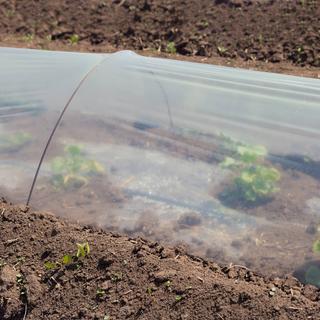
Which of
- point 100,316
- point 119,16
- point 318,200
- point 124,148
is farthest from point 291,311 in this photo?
point 119,16

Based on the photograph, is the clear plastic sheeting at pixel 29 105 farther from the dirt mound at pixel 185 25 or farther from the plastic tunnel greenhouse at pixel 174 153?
the dirt mound at pixel 185 25

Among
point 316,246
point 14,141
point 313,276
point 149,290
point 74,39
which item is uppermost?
point 74,39

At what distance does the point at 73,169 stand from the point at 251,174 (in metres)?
1.29

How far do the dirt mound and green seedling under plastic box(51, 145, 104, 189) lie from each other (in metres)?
3.10

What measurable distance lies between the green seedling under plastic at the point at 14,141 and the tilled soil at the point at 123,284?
2.32 ft

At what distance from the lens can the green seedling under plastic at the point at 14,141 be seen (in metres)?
4.60

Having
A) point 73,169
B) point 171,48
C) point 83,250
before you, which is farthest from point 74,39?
point 83,250

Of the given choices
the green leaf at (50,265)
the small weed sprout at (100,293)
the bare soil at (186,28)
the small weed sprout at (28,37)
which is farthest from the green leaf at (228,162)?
the small weed sprout at (28,37)

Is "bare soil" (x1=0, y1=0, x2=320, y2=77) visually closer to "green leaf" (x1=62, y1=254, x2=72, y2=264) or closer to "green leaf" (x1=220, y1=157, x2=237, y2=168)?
"green leaf" (x1=220, y1=157, x2=237, y2=168)

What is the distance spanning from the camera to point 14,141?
4648 mm

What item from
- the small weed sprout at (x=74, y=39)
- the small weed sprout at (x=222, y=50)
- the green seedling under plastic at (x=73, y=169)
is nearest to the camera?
the green seedling under plastic at (x=73, y=169)

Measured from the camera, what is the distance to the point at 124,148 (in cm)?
431

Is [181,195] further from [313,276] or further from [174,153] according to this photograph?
[313,276]

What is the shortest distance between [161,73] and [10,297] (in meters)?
1.95
